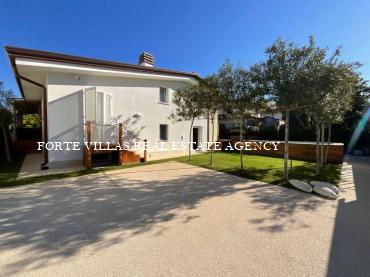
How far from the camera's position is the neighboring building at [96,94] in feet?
31.9

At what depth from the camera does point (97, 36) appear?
45.3ft

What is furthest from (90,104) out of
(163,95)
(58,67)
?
(163,95)

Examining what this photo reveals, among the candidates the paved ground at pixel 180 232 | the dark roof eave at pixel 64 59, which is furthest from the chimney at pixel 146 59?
the paved ground at pixel 180 232

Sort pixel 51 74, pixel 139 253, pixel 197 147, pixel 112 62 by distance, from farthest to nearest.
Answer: pixel 197 147, pixel 112 62, pixel 51 74, pixel 139 253

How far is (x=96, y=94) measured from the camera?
35.3ft

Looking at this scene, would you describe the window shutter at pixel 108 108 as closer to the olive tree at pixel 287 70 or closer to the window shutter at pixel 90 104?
the window shutter at pixel 90 104

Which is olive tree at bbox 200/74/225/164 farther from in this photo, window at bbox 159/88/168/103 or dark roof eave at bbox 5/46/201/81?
window at bbox 159/88/168/103

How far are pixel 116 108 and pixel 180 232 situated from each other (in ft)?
33.4

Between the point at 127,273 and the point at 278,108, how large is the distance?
7.04m

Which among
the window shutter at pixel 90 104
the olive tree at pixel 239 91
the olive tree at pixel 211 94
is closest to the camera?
the olive tree at pixel 239 91

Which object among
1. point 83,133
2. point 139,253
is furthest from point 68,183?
point 139,253

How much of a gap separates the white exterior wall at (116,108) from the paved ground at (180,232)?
4.23 m

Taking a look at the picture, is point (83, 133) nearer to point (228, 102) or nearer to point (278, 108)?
Result: point (228, 102)

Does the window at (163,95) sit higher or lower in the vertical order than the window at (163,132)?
higher
